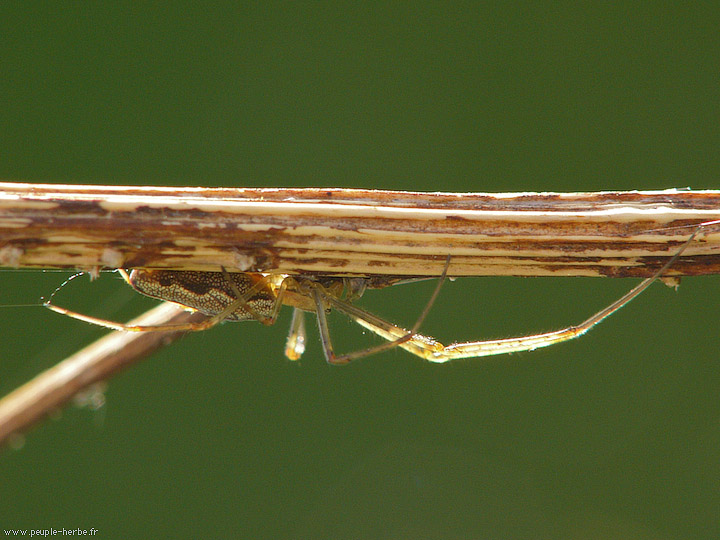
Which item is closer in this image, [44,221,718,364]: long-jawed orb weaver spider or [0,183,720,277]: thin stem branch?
[0,183,720,277]: thin stem branch

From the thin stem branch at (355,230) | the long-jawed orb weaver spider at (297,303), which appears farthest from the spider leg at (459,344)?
the thin stem branch at (355,230)

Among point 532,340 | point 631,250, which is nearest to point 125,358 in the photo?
point 532,340

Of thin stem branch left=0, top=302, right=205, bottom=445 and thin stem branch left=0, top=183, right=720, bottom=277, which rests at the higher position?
thin stem branch left=0, top=302, right=205, bottom=445

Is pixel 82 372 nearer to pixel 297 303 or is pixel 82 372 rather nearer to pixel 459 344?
pixel 297 303

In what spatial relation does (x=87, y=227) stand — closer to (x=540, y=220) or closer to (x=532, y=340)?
(x=540, y=220)

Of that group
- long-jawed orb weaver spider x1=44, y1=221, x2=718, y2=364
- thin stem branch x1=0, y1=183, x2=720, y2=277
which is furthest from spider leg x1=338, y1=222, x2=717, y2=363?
thin stem branch x1=0, y1=183, x2=720, y2=277

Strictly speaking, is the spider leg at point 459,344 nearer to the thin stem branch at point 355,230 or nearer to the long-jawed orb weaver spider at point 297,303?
the long-jawed orb weaver spider at point 297,303

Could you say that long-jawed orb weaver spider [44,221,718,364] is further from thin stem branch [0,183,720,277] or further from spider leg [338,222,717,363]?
thin stem branch [0,183,720,277]

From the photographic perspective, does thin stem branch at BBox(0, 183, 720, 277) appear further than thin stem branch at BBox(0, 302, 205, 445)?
No

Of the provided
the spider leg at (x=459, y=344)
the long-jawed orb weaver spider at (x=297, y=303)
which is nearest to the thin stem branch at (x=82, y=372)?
the long-jawed orb weaver spider at (x=297, y=303)

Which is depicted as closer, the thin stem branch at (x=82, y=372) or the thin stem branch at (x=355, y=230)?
the thin stem branch at (x=355, y=230)

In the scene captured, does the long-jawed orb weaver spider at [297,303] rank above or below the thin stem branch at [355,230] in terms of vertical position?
above
